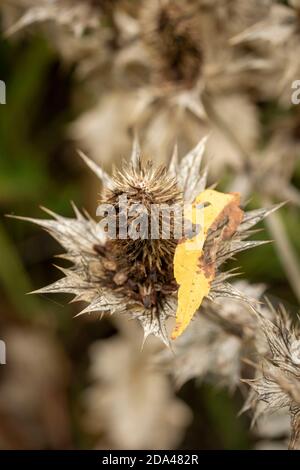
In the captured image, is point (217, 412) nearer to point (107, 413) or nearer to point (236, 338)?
point (107, 413)

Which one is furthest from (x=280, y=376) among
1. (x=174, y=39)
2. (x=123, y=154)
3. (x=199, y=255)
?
(x=123, y=154)

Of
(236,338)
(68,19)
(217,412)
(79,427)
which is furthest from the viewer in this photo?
(79,427)

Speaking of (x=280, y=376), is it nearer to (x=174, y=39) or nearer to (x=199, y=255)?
(x=199, y=255)

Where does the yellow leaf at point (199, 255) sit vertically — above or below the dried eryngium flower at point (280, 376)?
above

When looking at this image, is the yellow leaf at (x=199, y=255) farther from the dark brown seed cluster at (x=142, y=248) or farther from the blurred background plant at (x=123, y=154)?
the blurred background plant at (x=123, y=154)

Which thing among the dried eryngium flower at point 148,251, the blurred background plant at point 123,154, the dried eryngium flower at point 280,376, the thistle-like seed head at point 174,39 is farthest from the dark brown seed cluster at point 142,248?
the thistle-like seed head at point 174,39

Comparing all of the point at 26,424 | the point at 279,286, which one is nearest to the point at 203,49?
the point at 279,286

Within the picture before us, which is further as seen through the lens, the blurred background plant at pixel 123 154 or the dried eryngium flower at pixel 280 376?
the blurred background plant at pixel 123 154
